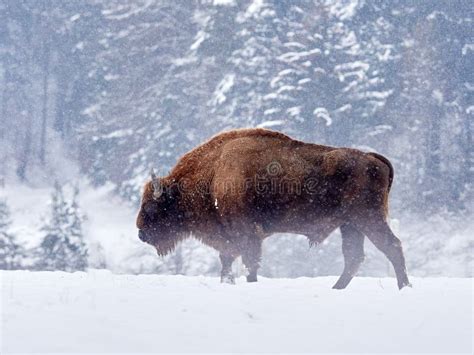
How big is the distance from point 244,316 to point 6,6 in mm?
52433

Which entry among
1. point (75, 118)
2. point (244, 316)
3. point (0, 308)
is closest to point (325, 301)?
point (244, 316)

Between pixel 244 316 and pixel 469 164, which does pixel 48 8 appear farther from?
pixel 244 316

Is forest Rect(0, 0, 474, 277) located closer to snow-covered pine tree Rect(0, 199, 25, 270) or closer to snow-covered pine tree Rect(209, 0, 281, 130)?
snow-covered pine tree Rect(209, 0, 281, 130)

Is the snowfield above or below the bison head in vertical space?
below

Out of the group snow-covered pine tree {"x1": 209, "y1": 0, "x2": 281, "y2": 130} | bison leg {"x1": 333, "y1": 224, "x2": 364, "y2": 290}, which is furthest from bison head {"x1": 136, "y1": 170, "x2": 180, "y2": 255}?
snow-covered pine tree {"x1": 209, "y1": 0, "x2": 281, "y2": 130}

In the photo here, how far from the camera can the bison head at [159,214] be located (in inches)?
432

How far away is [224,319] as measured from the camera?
20.6 ft

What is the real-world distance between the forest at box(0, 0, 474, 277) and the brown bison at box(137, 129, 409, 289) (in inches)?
→ 700

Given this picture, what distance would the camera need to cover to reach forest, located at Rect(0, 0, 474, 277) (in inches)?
1330

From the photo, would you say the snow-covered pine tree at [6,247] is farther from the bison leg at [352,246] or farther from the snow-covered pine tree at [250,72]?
the bison leg at [352,246]

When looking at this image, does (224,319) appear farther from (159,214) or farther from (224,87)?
(224,87)

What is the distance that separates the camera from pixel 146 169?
39156mm

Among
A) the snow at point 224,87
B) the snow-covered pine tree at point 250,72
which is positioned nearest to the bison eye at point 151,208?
the snow-covered pine tree at point 250,72

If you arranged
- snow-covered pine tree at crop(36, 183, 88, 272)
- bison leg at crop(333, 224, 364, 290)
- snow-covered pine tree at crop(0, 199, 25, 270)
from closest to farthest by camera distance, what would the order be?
bison leg at crop(333, 224, 364, 290) → snow-covered pine tree at crop(0, 199, 25, 270) → snow-covered pine tree at crop(36, 183, 88, 272)
